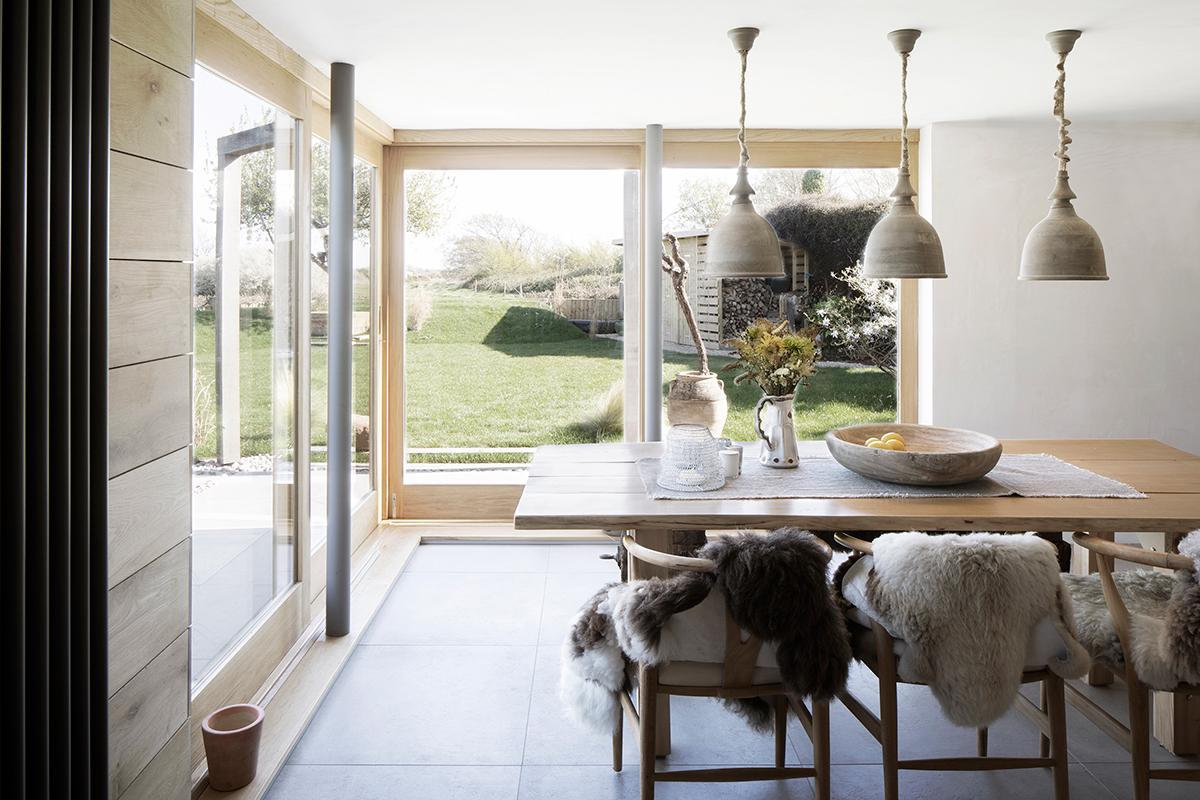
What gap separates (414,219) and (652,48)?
2323 millimetres

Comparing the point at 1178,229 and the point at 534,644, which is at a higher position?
the point at 1178,229

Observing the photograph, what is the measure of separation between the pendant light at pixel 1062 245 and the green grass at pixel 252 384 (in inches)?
104

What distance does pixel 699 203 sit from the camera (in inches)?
215

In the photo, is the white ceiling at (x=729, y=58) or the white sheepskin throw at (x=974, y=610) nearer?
the white sheepskin throw at (x=974, y=610)

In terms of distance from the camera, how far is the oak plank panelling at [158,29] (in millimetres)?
2088

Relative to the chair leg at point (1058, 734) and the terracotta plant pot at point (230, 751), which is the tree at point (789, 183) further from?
the terracotta plant pot at point (230, 751)

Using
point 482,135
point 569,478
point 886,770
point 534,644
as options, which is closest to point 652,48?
point 569,478

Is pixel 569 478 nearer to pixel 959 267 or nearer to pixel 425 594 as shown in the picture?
pixel 425 594

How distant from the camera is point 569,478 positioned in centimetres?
337

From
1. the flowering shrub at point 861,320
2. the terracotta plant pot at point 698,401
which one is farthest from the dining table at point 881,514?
the flowering shrub at point 861,320

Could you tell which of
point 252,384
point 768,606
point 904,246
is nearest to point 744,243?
point 904,246

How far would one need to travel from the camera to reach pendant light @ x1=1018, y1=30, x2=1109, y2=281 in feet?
10.8

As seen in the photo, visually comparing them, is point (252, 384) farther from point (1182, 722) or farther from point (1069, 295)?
point (1069, 295)

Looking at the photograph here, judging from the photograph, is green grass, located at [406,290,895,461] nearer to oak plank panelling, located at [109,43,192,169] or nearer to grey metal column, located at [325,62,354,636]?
grey metal column, located at [325,62,354,636]
